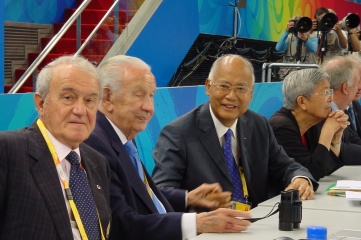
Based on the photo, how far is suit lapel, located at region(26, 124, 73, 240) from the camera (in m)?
2.12

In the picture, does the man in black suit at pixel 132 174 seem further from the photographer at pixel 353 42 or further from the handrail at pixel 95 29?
the photographer at pixel 353 42

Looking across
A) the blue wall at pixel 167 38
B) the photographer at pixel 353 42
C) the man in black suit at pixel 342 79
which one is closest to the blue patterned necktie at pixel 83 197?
the man in black suit at pixel 342 79

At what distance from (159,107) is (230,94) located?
0.82 metres

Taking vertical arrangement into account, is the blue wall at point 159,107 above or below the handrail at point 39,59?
below

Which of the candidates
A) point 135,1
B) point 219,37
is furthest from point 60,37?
point 219,37

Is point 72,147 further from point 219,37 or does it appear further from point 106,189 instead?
point 219,37

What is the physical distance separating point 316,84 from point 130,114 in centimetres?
153

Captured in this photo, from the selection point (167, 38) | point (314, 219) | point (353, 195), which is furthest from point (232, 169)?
point (167, 38)

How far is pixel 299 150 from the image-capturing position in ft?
12.8

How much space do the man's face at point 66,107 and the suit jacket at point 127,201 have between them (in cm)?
32

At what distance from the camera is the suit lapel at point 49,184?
6.96ft

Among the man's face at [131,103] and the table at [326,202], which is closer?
the man's face at [131,103]

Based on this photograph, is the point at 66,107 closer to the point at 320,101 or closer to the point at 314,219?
the point at 314,219

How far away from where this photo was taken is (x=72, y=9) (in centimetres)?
947
